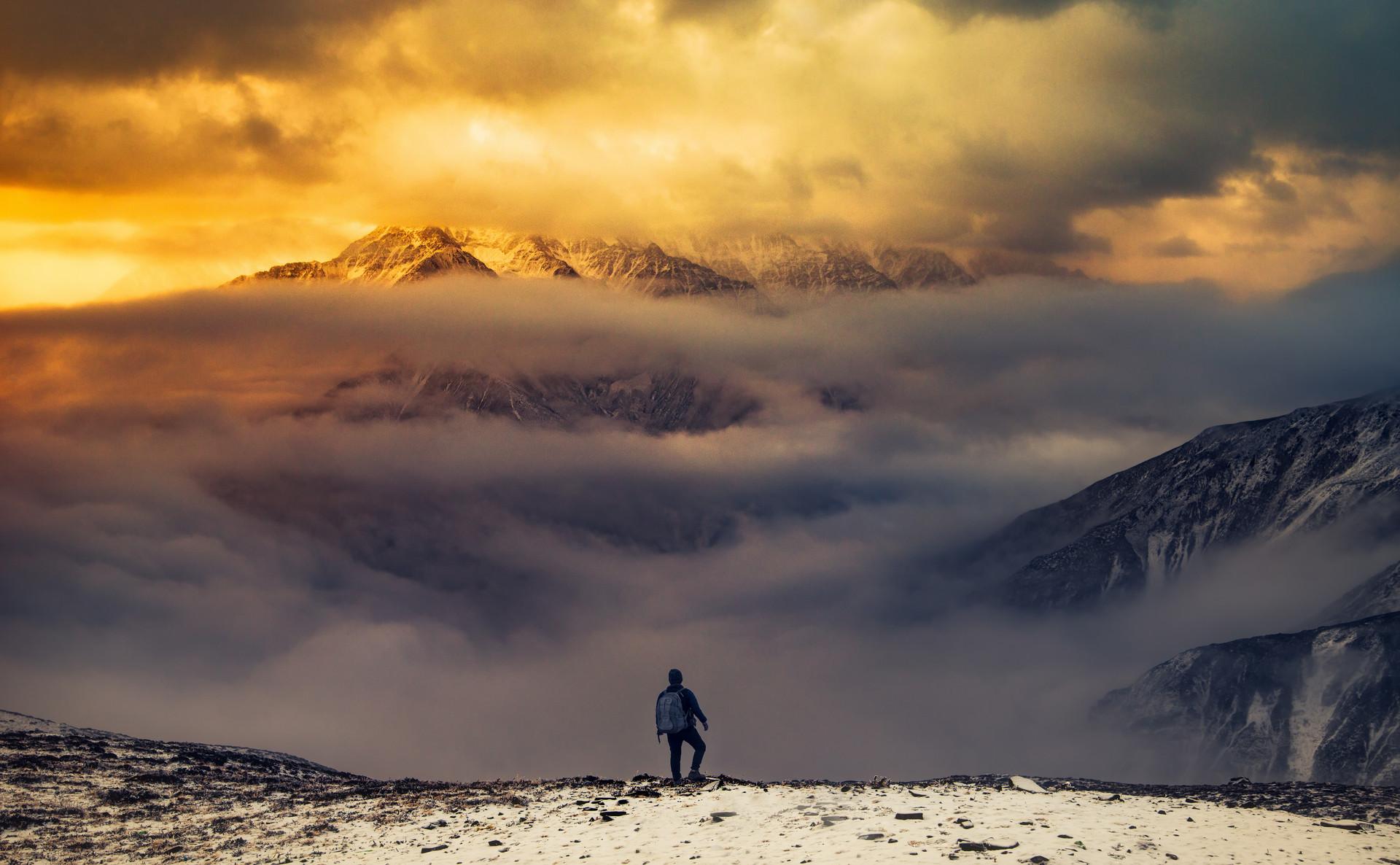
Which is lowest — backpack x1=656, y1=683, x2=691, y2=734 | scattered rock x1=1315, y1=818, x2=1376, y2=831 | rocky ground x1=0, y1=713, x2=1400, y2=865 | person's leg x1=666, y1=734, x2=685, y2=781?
scattered rock x1=1315, y1=818, x2=1376, y2=831

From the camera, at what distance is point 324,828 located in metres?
35.9

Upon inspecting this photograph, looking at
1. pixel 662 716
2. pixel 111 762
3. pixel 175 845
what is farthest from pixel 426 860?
pixel 111 762

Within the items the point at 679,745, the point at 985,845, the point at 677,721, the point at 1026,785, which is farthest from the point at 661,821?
the point at 1026,785

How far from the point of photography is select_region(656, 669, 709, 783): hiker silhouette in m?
40.4

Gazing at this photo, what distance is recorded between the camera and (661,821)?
3347cm

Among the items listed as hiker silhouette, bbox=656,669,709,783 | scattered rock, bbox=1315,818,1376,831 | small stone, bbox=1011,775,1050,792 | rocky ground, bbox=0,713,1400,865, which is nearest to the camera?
rocky ground, bbox=0,713,1400,865

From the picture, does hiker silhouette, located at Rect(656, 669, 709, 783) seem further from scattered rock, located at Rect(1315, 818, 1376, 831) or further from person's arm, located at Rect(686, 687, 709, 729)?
scattered rock, located at Rect(1315, 818, 1376, 831)

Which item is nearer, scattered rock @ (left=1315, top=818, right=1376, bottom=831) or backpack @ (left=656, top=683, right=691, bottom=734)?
scattered rock @ (left=1315, top=818, right=1376, bottom=831)

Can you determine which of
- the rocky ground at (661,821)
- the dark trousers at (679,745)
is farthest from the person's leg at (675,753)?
the rocky ground at (661,821)

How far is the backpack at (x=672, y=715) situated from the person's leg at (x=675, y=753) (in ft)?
0.77

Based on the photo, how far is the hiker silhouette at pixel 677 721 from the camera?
40406mm

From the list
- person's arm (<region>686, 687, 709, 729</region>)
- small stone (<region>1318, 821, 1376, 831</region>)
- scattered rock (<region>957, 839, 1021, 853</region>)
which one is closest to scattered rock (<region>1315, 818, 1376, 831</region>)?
small stone (<region>1318, 821, 1376, 831</region>)

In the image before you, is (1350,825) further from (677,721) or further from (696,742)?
(677,721)

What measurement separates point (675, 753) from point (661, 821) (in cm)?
732
